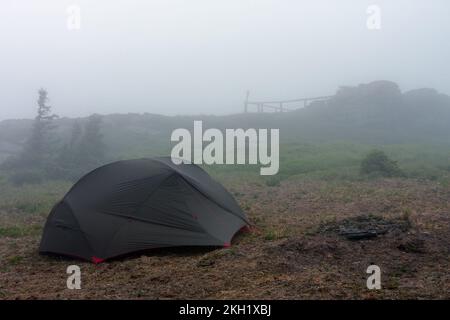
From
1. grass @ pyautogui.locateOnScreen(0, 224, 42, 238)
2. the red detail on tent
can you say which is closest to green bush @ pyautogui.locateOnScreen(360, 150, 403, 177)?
grass @ pyautogui.locateOnScreen(0, 224, 42, 238)

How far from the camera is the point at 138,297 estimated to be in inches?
227

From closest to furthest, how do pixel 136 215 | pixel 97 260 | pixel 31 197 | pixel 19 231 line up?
1. pixel 97 260
2. pixel 136 215
3. pixel 19 231
4. pixel 31 197

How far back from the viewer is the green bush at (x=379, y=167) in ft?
60.3

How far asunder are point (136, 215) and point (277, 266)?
3.10 m

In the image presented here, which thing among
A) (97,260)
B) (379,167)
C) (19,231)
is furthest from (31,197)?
(379,167)

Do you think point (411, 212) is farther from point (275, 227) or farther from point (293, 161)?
point (293, 161)

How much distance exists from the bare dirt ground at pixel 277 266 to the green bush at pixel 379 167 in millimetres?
7254

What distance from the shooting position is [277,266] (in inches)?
264

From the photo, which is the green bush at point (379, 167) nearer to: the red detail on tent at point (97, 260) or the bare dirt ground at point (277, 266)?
the bare dirt ground at point (277, 266)

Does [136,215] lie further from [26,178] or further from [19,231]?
[26,178]

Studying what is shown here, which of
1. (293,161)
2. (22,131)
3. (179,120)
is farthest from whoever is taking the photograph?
(179,120)
